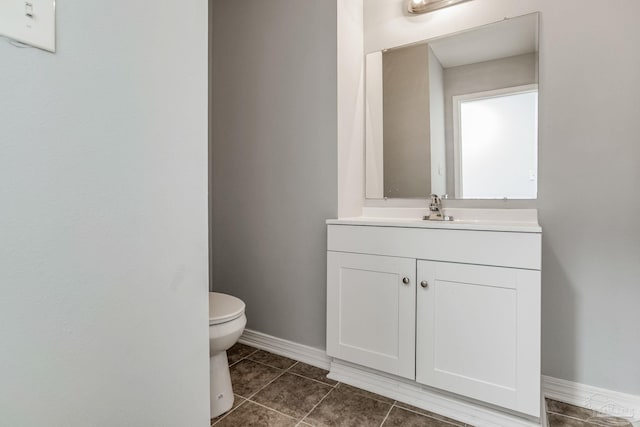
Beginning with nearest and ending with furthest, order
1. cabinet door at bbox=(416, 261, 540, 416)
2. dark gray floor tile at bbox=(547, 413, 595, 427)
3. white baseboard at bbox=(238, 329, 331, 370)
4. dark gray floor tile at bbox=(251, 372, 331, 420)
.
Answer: cabinet door at bbox=(416, 261, 540, 416)
dark gray floor tile at bbox=(547, 413, 595, 427)
dark gray floor tile at bbox=(251, 372, 331, 420)
white baseboard at bbox=(238, 329, 331, 370)

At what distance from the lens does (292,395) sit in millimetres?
1724

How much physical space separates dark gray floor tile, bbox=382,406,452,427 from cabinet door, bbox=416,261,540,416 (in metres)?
0.15

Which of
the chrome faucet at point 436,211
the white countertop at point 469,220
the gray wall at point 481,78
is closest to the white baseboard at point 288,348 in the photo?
the white countertop at point 469,220

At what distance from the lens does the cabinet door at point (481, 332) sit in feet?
4.56

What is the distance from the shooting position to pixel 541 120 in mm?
1714

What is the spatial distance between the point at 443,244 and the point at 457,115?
82cm

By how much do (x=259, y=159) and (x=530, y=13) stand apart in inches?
66.6

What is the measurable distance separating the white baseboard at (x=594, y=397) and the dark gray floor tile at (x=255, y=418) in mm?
1270

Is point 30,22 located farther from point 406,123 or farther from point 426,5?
point 426,5

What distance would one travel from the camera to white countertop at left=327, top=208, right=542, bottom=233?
153 centimetres

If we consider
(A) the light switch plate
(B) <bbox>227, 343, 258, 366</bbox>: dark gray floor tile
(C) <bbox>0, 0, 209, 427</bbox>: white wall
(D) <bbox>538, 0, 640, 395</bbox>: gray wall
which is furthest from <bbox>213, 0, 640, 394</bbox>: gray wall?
(A) the light switch plate

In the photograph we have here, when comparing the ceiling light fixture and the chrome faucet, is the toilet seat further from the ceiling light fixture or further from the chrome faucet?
the ceiling light fixture

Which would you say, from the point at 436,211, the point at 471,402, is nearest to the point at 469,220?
the point at 436,211

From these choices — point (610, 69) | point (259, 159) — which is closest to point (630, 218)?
point (610, 69)
